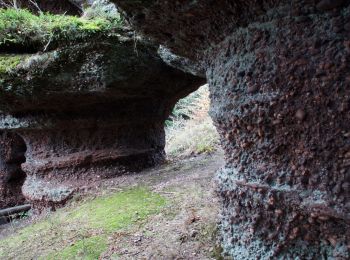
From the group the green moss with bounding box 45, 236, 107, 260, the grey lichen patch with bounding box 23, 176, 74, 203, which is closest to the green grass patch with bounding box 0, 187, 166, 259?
the green moss with bounding box 45, 236, 107, 260

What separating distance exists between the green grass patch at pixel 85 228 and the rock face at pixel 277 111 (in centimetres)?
103

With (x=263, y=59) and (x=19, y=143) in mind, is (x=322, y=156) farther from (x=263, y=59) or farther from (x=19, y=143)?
(x=19, y=143)

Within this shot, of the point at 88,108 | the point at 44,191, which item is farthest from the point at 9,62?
the point at 44,191

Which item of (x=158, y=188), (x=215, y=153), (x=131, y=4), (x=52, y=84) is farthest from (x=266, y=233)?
(x=215, y=153)

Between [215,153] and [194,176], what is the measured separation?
1.81 metres

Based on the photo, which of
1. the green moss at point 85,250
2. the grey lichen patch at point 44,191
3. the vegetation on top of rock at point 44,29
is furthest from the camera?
the grey lichen patch at point 44,191

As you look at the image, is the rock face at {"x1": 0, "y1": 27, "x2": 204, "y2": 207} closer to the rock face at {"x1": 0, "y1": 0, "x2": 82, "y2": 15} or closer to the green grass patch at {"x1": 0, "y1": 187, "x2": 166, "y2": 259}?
the green grass patch at {"x1": 0, "y1": 187, "x2": 166, "y2": 259}

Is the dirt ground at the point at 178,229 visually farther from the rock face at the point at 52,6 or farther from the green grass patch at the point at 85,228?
the rock face at the point at 52,6

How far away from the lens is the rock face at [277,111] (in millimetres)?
1432

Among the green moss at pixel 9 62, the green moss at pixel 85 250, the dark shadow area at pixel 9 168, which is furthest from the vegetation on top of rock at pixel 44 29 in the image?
the dark shadow area at pixel 9 168

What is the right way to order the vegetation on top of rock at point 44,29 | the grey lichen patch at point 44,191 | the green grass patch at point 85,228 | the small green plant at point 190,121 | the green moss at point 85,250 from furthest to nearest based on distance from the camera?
the small green plant at point 190,121 < the grey lichen patch at point 44,191 < the vegetation on top of rock at point 44,29 < the green grass patch at point 85,228 < the green moss at point 85,250

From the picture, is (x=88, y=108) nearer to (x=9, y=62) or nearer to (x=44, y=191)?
(x=9, y=62)

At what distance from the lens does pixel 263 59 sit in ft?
5.41

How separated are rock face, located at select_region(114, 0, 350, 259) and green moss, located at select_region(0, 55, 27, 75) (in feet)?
7.60
